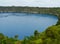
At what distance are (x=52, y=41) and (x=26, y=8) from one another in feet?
276

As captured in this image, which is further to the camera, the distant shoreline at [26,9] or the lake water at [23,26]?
the distant shoreline at [26,9]

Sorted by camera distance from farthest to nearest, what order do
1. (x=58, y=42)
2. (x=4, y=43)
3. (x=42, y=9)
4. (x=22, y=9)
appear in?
1. (x=22, y=9)
2. (x=42, y=9)
3. (x=4, y=43)
4. (x=58, y=42)

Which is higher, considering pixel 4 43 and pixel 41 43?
pixel 41 43

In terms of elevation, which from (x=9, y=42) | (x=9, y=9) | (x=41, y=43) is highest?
(x=41, y=43)

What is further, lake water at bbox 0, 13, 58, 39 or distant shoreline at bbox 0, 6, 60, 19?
distant shoreline at bbox 0, 6, 60, 19

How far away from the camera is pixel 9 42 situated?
12.2 meters

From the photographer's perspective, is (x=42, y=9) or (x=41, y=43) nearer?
(x=41, y=43)

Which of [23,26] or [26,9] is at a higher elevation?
[23,26]

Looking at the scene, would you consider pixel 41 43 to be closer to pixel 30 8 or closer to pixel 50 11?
pixel 50 11

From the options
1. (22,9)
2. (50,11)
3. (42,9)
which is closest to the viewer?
(50,11)

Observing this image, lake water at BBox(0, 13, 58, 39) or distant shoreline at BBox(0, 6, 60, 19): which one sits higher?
lake water at BBox(0, 13, 58, 39)

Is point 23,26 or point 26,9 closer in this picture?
point 23,26

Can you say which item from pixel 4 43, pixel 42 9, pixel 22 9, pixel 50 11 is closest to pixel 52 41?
pixel 4 43

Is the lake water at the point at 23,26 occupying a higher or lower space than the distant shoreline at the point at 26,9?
higher
